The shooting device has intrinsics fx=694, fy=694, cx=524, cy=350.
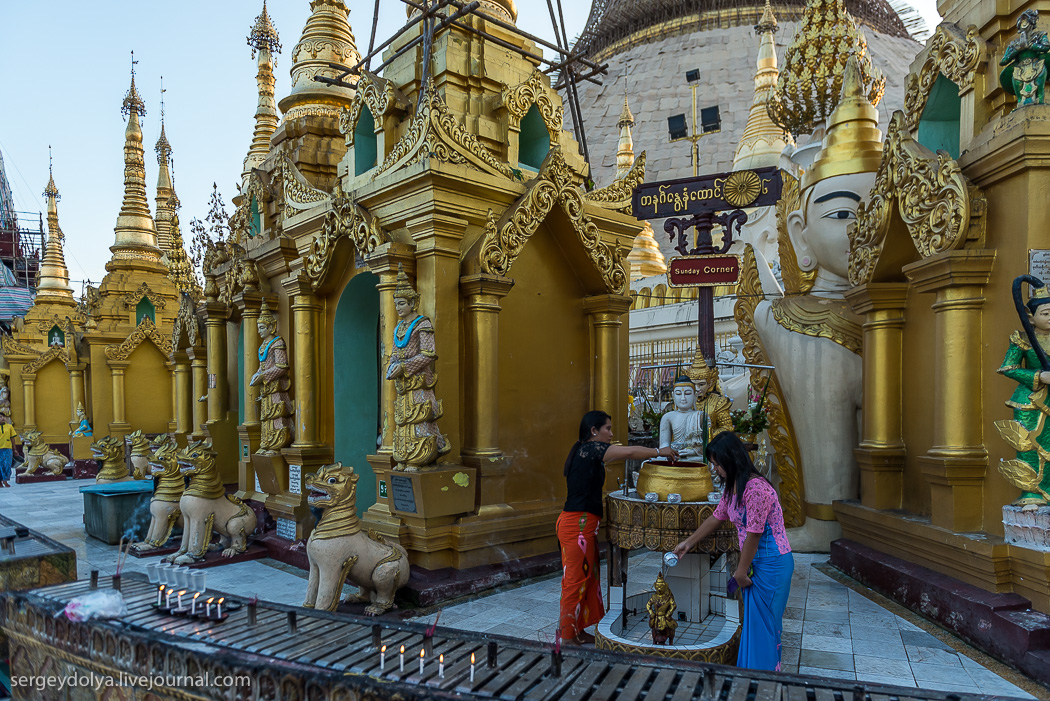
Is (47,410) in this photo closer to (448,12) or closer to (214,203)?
(214,203)

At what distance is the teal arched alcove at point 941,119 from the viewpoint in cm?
667

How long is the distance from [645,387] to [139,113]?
55.1 ft

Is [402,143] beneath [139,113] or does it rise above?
beneath

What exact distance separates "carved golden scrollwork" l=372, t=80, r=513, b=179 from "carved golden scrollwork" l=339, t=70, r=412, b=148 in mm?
563

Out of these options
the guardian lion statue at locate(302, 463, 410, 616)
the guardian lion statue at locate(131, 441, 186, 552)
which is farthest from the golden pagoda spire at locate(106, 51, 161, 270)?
the guardian lion statue at locate(302, 463, 410, 616)

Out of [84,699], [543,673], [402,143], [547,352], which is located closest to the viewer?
[543,673]

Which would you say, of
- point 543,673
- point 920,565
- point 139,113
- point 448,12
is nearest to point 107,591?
point 543,673

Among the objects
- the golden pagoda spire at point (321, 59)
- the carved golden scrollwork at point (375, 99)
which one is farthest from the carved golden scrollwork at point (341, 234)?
the golden pagoda spire at point (321, 59)

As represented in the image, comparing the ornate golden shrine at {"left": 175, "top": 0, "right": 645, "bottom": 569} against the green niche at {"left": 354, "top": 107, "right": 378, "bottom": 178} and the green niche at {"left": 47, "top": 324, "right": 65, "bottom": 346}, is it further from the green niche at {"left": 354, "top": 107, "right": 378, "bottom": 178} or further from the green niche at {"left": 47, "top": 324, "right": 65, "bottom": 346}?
the green niche at {"left": 47, "top": 324, "right": 65, "bottom": 346}

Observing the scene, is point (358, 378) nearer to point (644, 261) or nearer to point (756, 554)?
point (756, 554)

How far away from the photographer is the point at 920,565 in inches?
234

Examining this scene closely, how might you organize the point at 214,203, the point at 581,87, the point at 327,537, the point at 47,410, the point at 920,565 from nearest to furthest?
the point at 327,537 → the point at 920,565 → the point at 214,203 → the point at 47,410 → the point at 581,87

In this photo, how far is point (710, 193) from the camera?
20.5 ft

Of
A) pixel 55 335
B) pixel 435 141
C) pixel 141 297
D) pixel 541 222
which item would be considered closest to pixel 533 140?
pixel 541 222
